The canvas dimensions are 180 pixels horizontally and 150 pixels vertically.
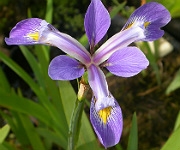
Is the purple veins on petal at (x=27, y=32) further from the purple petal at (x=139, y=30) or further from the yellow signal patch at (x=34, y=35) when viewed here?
the purple petal at (x=139, y=30)

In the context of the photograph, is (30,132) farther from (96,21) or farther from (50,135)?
(96,21)

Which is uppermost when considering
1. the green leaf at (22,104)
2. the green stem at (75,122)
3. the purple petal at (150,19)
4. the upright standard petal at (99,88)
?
the purple petal at (150,19)

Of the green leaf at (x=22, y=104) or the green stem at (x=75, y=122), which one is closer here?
the green stem at (x=75, y=122)

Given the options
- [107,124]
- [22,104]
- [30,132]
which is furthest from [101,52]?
[30,132]

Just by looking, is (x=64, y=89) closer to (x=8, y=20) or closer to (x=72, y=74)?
(x=72, y=74)

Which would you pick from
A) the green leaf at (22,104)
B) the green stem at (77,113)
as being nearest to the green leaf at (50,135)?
the green leaf at (22,104)

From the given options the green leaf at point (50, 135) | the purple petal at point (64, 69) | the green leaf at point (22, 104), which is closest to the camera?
the purple petal at point (64, 69)
